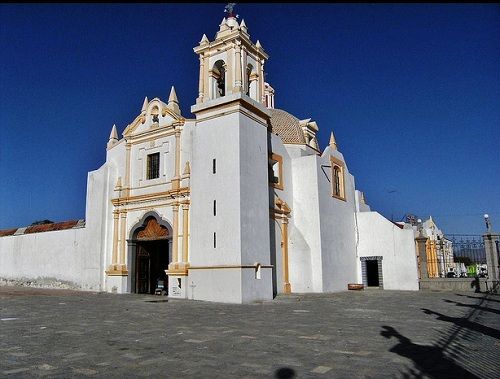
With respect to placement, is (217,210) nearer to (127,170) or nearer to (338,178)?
(127,170)

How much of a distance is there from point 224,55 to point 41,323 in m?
13.0

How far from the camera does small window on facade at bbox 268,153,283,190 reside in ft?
67.2

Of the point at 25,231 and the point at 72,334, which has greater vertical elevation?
the point at 25,231

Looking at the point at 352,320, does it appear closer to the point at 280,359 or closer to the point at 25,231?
the point at 280,359

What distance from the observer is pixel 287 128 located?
25.4 meters

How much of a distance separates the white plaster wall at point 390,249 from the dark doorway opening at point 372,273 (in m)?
1.71

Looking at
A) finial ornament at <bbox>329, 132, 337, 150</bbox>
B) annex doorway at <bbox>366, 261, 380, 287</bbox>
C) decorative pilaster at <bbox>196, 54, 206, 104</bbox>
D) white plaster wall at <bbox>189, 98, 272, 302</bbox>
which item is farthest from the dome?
annex doorway at <bbox>366, 261, 380, 287</bbox>

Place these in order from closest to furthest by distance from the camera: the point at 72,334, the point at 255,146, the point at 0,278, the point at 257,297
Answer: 1. the point at 72,334
2. the point at 257,297
3. the point at 255,146
4. the point at 0,278

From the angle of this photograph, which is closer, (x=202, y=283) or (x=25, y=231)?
(x=202, y=283)

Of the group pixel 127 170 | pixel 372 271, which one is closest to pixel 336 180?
pixel 372 271

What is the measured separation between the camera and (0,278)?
27.3 metres

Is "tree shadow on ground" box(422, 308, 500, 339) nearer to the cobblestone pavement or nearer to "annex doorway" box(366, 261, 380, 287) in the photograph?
the cobblestone pavement

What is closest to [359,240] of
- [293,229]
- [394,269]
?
[394,269]

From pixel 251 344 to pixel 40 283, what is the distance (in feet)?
→ 69.9
